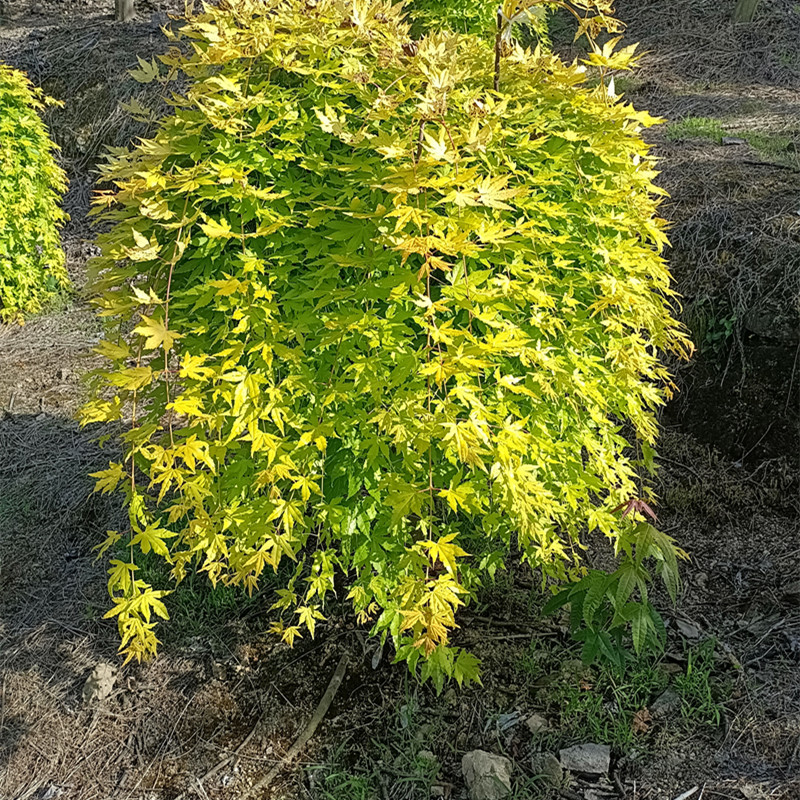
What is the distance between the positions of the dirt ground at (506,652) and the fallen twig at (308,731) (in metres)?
0.02

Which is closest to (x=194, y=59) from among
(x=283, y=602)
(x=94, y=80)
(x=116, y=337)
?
(x=116, y=337)

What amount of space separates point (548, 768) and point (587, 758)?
118mm

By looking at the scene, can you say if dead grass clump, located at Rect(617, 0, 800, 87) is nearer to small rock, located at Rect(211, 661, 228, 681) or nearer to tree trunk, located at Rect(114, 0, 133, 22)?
tree trunk, located at Rect(114, 0, 133, 22)

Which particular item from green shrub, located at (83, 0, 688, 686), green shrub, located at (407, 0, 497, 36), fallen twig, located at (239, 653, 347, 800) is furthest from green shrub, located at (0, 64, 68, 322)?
fallen twig, located at (239, 653, 347, 800)

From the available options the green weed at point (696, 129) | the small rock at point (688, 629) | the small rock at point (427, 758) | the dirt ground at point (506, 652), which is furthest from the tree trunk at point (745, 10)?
the small rock at point (427, 758)

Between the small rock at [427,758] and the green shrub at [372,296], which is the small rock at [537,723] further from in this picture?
the green shrub at [372,296]

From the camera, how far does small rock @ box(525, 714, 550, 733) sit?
83.6 inches

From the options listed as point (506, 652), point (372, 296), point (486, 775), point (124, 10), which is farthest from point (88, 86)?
point (486, 775)

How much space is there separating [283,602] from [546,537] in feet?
2.46

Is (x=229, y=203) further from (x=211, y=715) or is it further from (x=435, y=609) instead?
(x=211, y=715)

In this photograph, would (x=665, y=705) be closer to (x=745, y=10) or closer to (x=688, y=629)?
(x=688, y=629)

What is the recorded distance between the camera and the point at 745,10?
6594mm

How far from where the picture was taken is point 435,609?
1.53 m

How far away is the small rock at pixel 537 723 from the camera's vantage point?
212 cm
